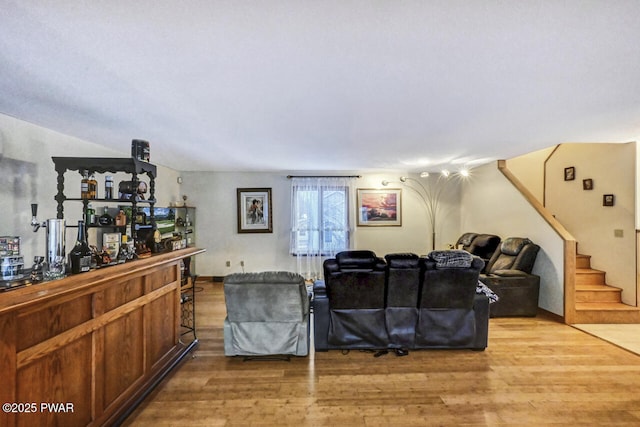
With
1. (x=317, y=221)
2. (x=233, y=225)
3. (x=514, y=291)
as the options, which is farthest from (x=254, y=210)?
(x=514, y=291)

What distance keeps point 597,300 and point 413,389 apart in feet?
11.7

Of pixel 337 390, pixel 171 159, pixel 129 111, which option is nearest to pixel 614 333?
pixel 337 390

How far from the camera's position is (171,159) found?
483 cm

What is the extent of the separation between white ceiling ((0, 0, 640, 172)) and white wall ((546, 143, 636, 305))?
3.66ft

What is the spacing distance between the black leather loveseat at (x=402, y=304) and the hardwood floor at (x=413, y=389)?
0.17 meters

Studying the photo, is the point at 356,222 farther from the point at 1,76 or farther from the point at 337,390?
the point at 1,76

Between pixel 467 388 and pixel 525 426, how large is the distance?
0.46 m

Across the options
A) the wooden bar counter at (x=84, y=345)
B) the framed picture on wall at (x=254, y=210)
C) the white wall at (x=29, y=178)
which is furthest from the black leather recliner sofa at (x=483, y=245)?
the white wall at (x=29, y=178)

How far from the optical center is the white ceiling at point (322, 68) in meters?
1.31

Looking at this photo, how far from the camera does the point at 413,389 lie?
238 centimetres

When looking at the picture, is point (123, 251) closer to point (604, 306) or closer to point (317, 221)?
point (317, 221)

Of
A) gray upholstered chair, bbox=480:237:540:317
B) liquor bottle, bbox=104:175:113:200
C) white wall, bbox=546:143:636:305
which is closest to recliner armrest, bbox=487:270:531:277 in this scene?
gray upholstered chair, bbox=480:237:540:317

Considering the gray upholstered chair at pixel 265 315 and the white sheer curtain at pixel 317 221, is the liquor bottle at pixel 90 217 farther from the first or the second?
the white sheer curtain at pixel 317 221

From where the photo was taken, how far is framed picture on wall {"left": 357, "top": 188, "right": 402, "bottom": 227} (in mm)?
6473
